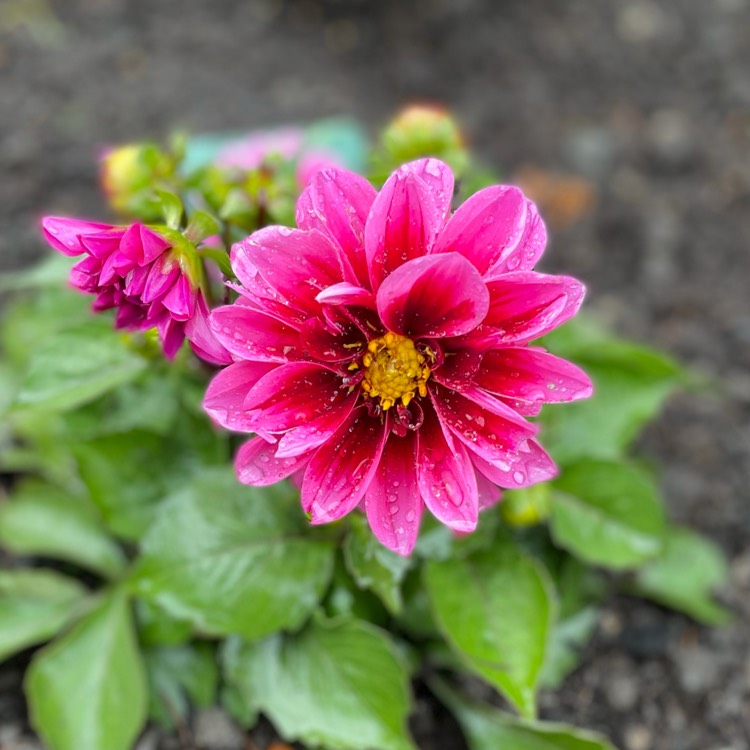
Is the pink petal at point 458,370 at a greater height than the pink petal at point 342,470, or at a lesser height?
greater

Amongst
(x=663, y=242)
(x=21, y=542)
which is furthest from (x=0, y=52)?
(x=663, y=242)

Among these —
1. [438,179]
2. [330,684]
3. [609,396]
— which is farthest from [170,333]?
[609,396]

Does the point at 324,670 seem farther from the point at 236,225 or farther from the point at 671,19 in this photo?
the point at 671,19

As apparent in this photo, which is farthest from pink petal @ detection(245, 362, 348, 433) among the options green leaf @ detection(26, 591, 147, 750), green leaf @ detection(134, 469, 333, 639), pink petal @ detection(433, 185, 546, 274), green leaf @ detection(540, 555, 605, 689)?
green leaf @ detection(540, 555, 605, 689)

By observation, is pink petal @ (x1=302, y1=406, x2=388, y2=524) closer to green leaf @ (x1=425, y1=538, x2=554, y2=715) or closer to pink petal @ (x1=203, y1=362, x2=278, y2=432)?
pink petal @ (x1=203, y1=362, x2=278, y2=432)

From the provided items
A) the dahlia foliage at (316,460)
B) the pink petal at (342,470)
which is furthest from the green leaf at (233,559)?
the pink petal at (342,470)

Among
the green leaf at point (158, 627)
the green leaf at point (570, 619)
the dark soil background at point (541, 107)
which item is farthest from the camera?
the dark soil background at point (541, 107)

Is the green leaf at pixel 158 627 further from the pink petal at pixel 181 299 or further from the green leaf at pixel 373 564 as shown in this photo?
the pink petal at pixel 181 299
